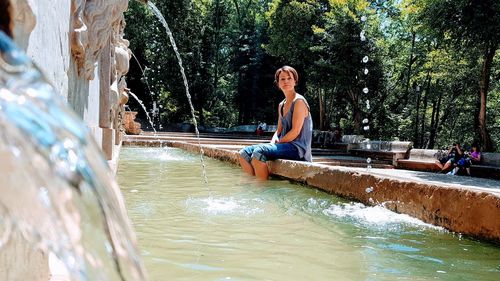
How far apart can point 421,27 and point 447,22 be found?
4.31 ft

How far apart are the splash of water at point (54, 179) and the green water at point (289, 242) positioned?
3.29 feet

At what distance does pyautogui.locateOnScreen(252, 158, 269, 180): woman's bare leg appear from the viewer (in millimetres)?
6668

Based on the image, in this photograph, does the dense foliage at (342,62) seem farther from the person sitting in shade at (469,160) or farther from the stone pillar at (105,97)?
the stone pillar at (105,97)

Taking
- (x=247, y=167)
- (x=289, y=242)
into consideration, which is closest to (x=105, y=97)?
(x=247, y=167)

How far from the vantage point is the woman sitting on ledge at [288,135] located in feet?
21.2

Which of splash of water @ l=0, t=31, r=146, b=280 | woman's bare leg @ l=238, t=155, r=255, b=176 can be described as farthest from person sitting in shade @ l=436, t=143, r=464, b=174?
splash of water @ l=0, t=31, r=146, b=280

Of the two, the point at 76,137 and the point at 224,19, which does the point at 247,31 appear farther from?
the point at 76,137

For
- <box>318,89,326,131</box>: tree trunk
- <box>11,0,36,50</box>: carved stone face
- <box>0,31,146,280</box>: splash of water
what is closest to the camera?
<box>0,31,146,280</box>: splash of water

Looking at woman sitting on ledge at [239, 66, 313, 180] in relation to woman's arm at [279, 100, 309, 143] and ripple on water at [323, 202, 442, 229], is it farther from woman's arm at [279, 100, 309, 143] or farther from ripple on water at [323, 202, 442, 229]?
ripple on water at [323, 202, 442, 229]

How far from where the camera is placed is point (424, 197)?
3.80 metres

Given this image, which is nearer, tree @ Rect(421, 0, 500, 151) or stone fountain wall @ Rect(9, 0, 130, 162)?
stone fountain wall @ Rect(9, 0, 130, 162)

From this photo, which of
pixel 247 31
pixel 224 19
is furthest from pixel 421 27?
pixel 224 19

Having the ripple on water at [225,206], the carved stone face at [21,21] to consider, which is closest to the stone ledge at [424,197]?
the ripple on water at [225,206]

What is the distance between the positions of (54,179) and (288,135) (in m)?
5.54
